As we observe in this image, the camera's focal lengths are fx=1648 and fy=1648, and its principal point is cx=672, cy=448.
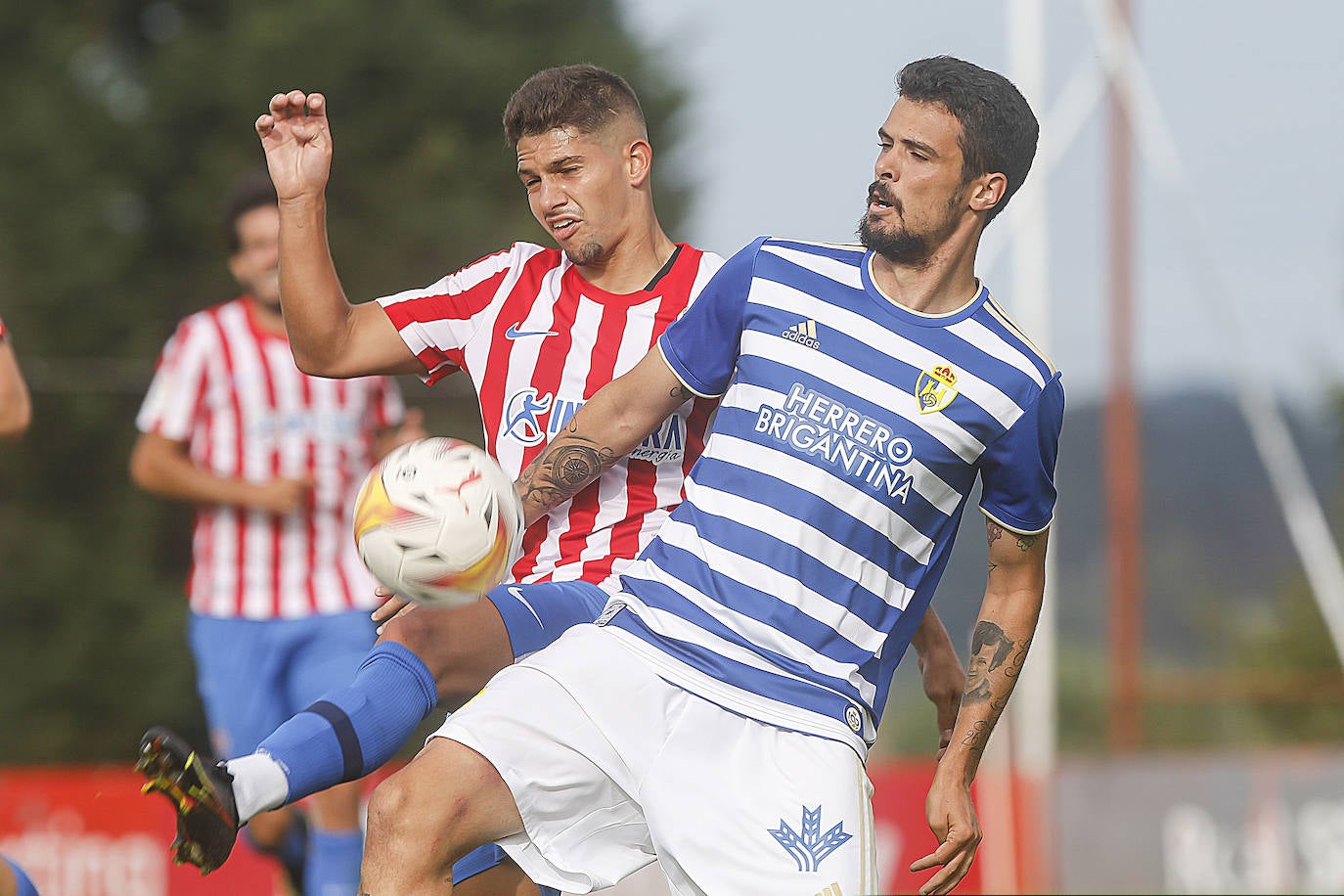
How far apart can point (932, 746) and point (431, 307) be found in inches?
462

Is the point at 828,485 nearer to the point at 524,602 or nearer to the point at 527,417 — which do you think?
the point at 524,602

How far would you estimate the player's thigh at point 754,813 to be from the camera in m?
3.12

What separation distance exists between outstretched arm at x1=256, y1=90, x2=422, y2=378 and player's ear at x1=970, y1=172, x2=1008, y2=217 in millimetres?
1401

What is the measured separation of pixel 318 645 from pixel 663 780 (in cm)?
296

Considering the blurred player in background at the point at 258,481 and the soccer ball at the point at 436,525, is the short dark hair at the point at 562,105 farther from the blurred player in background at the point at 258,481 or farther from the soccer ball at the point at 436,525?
the blurred player in background at the point at 258,481

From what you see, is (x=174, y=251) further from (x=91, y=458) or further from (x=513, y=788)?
(x=513, y=788)

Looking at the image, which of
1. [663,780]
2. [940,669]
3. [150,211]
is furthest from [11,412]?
[150,211]

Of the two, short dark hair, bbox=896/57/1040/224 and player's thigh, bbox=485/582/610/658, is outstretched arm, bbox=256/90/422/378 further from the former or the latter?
short dark hair, bbox=896/57/1040/224

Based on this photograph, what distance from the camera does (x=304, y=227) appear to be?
364 centimetres

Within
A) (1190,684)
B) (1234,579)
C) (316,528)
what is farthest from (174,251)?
(1234,579)

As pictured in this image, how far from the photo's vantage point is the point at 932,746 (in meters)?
14.8

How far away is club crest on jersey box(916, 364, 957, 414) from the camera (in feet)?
10.7

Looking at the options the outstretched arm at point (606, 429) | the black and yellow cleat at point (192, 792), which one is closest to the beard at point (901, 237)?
the outstretched arm at point (606, 429)

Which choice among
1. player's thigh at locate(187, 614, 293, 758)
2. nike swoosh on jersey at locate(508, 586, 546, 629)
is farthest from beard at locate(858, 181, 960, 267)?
player's thigh at locate(187, 614, 293, 758)
